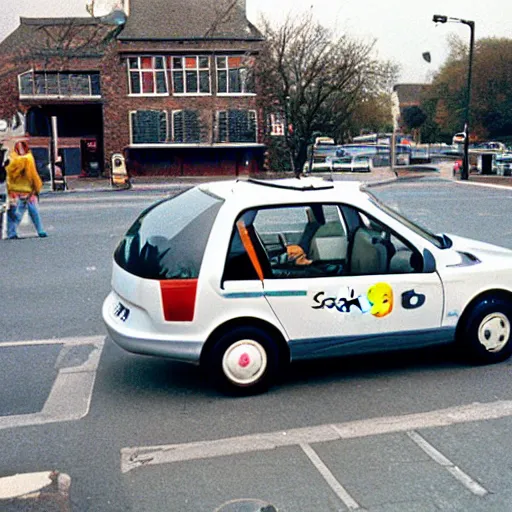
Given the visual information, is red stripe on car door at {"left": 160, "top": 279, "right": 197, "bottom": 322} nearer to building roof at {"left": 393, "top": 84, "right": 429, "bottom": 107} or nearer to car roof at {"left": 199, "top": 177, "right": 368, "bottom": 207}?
car roof at {"left": 199, "top": 177, "right": 368, "bottom": 207}

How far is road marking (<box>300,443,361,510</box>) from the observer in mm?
3121

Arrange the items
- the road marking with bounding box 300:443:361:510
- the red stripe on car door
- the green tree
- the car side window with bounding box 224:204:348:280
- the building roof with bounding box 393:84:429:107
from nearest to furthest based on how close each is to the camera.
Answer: the road marking with bounding box 300:443:361:510, the red stripe on car door, the car side window with bounding box 224:204:348:280, the green tree, the building roof with bounding box 393:84:429:107

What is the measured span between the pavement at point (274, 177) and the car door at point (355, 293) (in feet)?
77.5

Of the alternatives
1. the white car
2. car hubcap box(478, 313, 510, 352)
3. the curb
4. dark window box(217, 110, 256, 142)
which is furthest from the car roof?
dark window box(217, 110, 256, 142)

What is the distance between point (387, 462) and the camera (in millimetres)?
3506

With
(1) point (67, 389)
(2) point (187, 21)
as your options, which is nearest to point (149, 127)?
(2) point (187, 21)

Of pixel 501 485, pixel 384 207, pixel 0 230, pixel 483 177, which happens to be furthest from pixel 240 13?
pixel 501 485

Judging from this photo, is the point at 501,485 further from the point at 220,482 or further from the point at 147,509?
the point at 147,509

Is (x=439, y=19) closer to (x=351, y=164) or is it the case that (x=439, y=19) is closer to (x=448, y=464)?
(x=351, y=164)

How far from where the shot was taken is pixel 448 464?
3469mm

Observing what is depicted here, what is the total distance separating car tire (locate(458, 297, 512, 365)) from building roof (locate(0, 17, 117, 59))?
1354 inches

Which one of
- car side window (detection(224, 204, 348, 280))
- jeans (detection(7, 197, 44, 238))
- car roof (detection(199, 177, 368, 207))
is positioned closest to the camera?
car side window (detection(224, 204, 348, 280))

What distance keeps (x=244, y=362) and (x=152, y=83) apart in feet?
110

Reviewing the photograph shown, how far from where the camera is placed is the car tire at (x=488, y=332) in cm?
484
